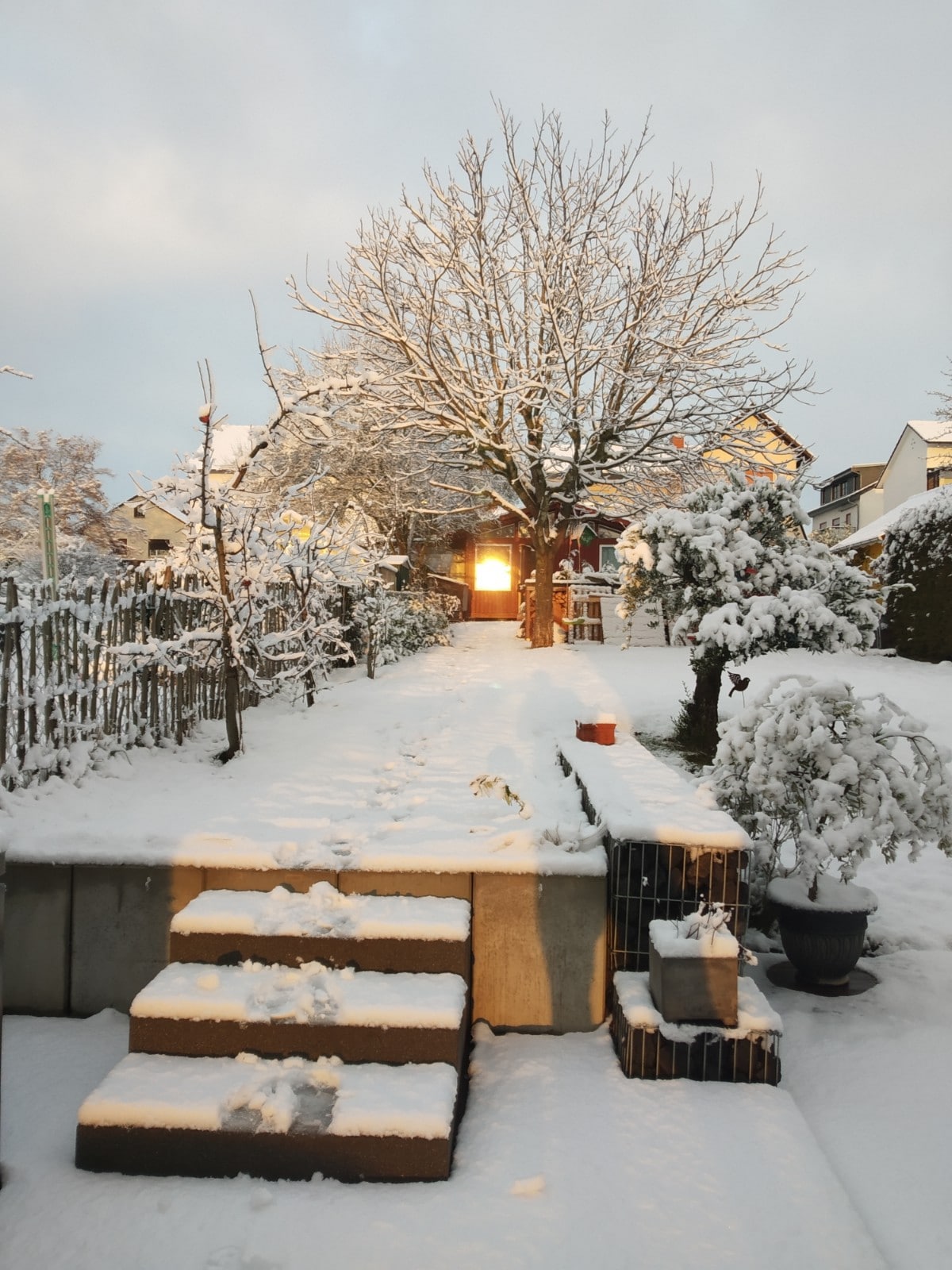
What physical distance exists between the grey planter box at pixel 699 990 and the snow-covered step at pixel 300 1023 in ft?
2.58

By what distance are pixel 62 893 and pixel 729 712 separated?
681 cm

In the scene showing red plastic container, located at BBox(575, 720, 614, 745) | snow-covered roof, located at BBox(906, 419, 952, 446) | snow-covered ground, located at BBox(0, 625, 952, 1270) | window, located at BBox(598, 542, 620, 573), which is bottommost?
snow-covered ground, located at BBox(0, 625, 952, 1270)

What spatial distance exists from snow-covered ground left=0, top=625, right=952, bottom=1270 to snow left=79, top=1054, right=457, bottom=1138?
7.2 inches

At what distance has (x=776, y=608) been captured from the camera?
6.16 metres

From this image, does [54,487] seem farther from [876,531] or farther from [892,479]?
[892,479]

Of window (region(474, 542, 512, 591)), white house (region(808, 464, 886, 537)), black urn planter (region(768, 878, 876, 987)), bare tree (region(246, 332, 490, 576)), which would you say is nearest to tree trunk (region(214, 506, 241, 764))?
black urn planter (region(768, 878, 876, 987))

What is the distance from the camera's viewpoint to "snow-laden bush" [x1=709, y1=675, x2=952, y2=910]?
362 centimetres

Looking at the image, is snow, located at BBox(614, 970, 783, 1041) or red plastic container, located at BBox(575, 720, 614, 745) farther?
red plastic container, located at BBox(575, 720, 614, 745)

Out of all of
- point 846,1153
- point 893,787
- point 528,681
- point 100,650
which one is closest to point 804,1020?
point 846,1153

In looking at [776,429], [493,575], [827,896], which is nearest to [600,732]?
[827,896]

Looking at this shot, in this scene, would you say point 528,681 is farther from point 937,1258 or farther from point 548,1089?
point 937,1258

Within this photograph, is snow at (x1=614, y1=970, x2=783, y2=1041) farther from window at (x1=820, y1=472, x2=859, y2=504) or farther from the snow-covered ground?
window at (x1=820, y1=472, x2=859, y2=504)

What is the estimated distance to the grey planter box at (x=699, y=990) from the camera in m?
2.81

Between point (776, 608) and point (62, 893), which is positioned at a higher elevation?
point (776, 608)
